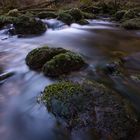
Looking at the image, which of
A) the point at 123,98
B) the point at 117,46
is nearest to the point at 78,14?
the point at 117,46

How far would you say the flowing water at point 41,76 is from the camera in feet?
13.7

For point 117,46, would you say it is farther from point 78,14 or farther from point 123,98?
point 78,14

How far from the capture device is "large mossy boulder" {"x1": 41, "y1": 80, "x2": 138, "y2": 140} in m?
3.88

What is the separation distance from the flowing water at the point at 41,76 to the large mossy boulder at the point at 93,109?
199 millimetres

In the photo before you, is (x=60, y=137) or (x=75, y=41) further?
(x=75, y=41)

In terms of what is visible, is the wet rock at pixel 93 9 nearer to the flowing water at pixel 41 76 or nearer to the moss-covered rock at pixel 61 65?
the flowing water at pixel 41 76

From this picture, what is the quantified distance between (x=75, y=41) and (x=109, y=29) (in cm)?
273

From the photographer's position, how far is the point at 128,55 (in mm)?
7125

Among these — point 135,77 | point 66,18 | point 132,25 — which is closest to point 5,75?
point 135,77

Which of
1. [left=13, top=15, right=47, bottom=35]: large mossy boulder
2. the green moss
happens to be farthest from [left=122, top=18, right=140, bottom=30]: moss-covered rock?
the green moss

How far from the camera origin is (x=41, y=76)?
5.80m

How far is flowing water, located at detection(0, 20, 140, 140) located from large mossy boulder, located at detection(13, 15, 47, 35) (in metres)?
0.48

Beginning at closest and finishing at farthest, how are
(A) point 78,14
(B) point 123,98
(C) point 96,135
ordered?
1. (C) point 96,135
2. (B) point 123,98
3. (A) point 78,14

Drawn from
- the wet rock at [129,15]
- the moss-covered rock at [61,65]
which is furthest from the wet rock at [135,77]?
the wet rock at [129,15]
